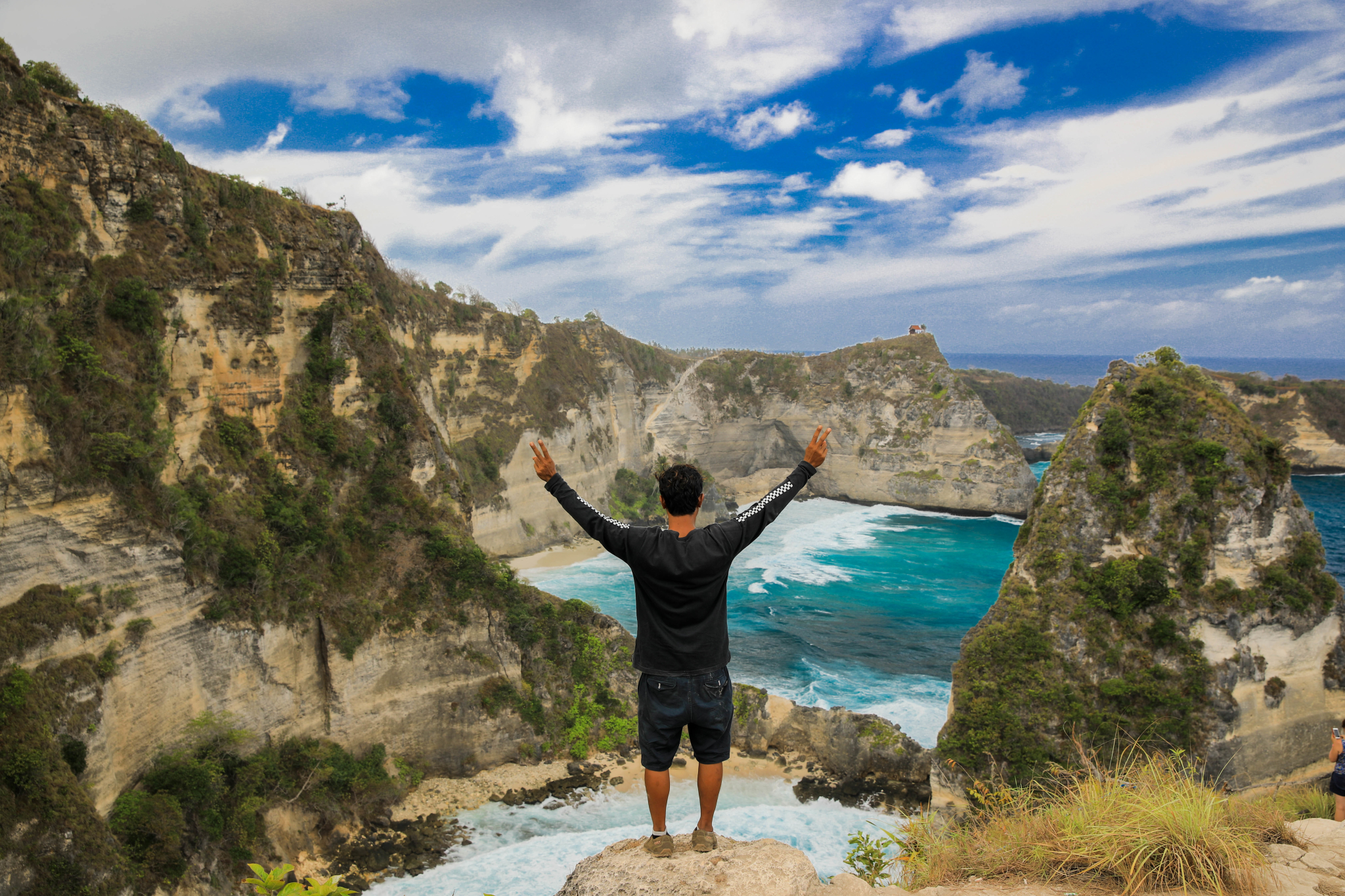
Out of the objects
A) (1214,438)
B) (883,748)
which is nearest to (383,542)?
(883,748)

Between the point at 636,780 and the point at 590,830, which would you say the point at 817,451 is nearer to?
the point at 590,830

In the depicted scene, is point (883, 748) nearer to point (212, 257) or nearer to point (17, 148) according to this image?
point (212, 257)

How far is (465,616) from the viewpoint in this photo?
21344 mm

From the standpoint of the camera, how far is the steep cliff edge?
17.6 meters

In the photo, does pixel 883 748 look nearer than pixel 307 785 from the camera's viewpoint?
No

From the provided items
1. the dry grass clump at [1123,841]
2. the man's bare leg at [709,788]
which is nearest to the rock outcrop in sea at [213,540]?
the man's bare leg at [709,788]

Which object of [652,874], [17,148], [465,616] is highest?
[17,148]

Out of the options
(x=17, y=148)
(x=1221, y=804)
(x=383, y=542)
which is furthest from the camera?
(x=383, y=542)

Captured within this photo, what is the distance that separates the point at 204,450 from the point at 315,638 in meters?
5.40

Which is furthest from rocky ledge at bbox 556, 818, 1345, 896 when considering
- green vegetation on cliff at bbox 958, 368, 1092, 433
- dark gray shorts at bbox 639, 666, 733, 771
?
green vegetation on cliff at bbox 958, 368, 1092, 433

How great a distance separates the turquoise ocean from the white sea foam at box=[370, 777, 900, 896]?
0.04m

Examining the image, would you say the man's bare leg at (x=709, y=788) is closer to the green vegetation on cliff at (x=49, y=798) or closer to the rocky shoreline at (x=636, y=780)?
the green vegetation on cliff at (x=49, y=798)

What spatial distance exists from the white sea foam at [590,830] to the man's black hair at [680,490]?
14186 mm

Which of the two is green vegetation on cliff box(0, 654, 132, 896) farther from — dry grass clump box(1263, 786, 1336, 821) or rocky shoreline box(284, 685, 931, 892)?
dry grass clump box(1263, 786, 1336, 821)
